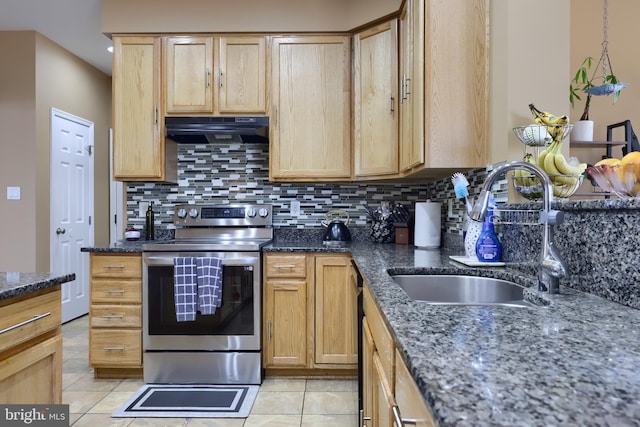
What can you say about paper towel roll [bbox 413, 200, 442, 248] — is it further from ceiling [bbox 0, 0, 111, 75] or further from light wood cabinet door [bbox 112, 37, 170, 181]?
ceiling [bbox 0, 0, 111, 75]

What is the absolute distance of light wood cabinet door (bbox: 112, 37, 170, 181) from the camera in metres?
2.89

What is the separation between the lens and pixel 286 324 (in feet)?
8.68

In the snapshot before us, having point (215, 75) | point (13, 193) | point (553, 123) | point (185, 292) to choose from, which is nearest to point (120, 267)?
point (185, 292)

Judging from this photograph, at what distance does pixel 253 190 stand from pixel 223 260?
2.64 feet

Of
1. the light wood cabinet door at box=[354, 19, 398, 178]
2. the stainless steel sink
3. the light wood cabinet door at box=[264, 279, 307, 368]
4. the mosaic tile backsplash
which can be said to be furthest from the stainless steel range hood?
the stainless steel sink

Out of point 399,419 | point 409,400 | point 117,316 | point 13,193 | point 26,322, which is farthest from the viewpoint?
point 13,193

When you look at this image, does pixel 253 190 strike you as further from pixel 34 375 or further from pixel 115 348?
pixel 34 375

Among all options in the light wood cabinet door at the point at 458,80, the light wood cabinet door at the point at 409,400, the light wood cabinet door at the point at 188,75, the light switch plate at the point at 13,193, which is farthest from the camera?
the light switch plate at the point at 13,193

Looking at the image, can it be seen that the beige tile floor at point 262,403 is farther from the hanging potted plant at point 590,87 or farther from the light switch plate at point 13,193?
the hanging potted plant at point 590,87

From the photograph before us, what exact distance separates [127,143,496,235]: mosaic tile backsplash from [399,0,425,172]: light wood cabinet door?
668 millimetres

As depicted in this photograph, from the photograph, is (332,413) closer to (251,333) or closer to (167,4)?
(251,333)

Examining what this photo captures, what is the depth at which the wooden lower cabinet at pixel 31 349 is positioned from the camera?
1220 millimetres

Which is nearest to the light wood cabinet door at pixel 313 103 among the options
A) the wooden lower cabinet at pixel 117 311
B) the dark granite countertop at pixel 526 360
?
the wooden lower cabinet at pixel 117 311

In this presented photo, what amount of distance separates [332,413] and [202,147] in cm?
207
